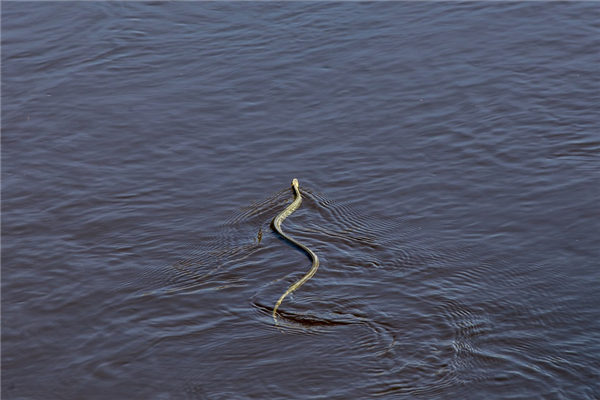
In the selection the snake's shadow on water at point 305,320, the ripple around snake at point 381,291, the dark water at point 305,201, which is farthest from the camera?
the snake's shadow on water at point 305,320

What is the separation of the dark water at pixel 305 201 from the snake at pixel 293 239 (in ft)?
0.31

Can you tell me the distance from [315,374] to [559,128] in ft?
18.3

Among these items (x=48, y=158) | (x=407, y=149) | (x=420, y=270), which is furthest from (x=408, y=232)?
(x=48, y=158)

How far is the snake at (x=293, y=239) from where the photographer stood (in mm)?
8148

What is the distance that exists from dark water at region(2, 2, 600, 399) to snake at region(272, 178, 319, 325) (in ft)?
0.31

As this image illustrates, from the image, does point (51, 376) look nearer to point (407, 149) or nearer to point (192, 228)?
point (192, 228)

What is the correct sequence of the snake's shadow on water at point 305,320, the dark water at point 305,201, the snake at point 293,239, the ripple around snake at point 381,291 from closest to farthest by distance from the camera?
the ripple around snake at point 381,291 → the dark water at point 305,201 → the snake's shadow on water at point 305,320 → the snake at point 293,239

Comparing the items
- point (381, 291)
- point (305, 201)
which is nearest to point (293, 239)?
point (305, 201)

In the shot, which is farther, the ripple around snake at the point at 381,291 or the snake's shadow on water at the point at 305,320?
the snake's shadow on water at the point at 305,320

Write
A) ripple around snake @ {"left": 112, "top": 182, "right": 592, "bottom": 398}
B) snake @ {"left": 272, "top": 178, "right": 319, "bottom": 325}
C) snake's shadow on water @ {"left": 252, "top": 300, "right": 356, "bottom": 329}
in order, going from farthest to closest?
snake @ {"left": 272, "top": 178, "right": 319, "bottom": 325}, snake's shadow on water @ {"left": 252, "top": 300, "right": 356, "bottom": 329}, ripple around snake @ {"left": 112, "top": 182, "right": 592, "bottom": 398}

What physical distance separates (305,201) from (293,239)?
802mm

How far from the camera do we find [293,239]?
9.06m

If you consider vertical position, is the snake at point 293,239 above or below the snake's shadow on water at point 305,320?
above

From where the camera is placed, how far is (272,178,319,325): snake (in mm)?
8148
